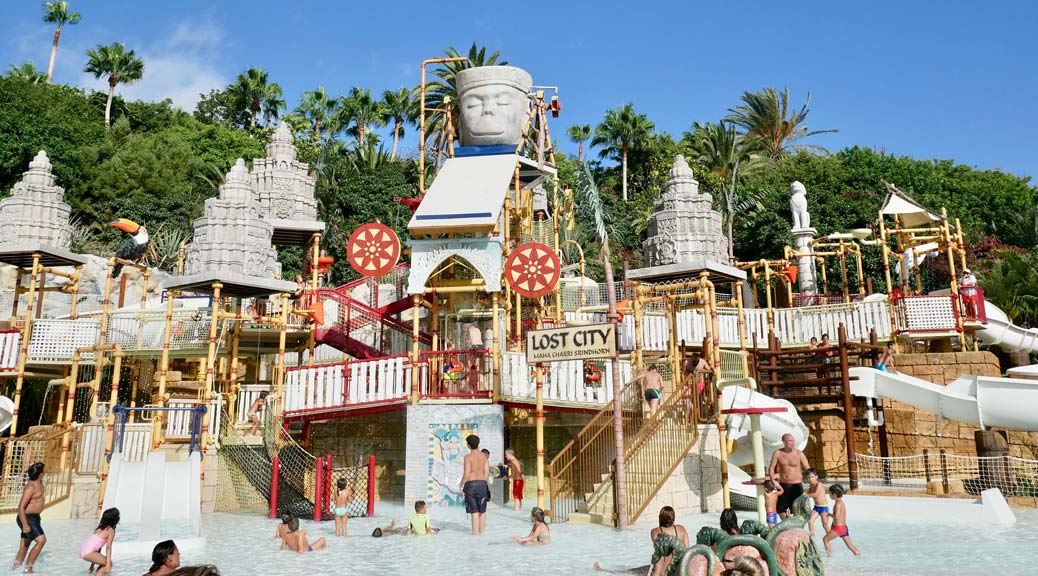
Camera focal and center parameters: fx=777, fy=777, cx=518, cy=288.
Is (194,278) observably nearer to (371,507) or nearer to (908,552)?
(371,507)

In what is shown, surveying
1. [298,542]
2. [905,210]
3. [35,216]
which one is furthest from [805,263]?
[35,216]

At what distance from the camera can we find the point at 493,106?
21625 mm

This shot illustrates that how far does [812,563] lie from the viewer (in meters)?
6.16

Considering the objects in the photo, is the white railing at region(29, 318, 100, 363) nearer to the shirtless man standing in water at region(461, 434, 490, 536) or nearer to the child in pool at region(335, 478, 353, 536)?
the child in pool at region(335, 478, 353, 536)

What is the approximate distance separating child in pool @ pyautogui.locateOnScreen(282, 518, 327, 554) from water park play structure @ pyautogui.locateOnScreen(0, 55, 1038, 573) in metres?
1.62

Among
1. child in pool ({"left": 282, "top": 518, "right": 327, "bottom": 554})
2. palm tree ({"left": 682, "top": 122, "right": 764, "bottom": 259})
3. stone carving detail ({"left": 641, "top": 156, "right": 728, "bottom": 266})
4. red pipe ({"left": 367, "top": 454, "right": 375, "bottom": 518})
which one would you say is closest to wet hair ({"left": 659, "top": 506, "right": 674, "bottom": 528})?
child in pool ({"left": 282, "top": 518, "right": 327, "bottom": 554})

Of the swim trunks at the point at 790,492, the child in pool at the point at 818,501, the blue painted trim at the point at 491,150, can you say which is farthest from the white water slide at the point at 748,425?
the blue painted trim at the point at 491,150

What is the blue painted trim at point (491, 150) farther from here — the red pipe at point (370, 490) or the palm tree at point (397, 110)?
the palm tree at point (397, 110)

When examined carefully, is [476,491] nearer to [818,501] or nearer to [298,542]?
[298,542]

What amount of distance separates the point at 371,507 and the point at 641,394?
5.59 metres

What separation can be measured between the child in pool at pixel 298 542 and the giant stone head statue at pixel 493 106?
43.6 ft

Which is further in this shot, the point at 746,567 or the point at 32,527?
the point at 32,527

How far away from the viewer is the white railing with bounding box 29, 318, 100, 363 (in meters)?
20.4

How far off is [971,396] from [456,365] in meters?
10.7
